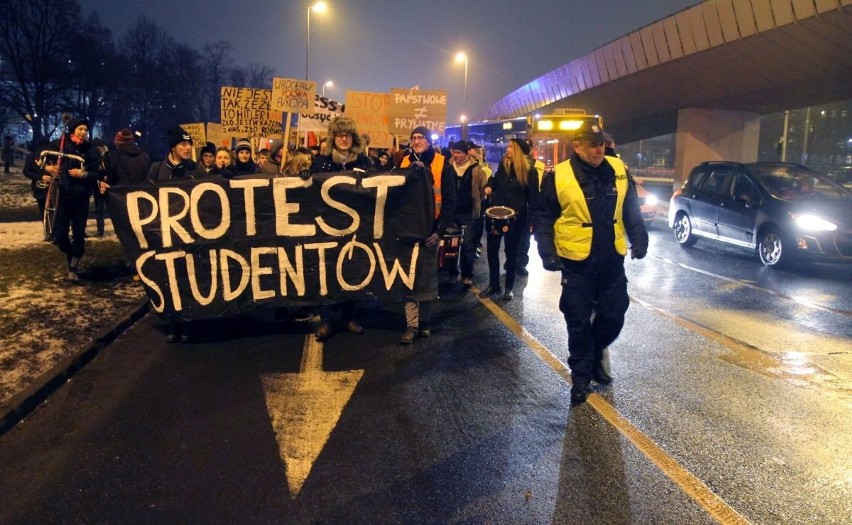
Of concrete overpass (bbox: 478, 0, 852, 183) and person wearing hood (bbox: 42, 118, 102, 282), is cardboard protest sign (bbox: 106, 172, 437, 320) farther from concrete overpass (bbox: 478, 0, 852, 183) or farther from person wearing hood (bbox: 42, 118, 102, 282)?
concrete overpass (bbox: 478, 0, 852, 183)

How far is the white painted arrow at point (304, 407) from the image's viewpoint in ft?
13.9

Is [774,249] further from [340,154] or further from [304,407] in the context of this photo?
[304,407]

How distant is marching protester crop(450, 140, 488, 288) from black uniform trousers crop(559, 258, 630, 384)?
4.08m

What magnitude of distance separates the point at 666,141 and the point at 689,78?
80.2 meters

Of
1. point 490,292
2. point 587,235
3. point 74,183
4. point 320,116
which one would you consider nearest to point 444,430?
point 587,235

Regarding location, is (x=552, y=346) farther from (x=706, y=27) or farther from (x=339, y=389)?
(x=706, y=27)

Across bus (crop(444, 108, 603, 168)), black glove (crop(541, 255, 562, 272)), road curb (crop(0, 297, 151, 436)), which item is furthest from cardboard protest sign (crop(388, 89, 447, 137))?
black glove (crop(541, 255, 562, 272))

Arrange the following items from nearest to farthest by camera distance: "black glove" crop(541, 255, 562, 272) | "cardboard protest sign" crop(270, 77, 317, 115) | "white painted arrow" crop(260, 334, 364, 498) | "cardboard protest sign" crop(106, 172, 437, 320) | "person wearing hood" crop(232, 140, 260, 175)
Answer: "white painted arrow" crop(260, 334, 364, 498) → "black glove" crop(541, 255, 562, 272) → "cardboard protest sign" crop(106, 172, 437, 320) → "person wearing hood" crop(232, 140, 260, 175) → "cardboard protest sign" crop(270, 77, 317, 115)

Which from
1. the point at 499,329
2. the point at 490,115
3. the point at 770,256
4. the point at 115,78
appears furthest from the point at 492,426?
the point at 490,115

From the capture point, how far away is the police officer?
5.11 metres

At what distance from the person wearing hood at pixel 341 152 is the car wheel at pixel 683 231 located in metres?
9.36

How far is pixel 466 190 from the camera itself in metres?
9.25

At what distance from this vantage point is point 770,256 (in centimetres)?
1160

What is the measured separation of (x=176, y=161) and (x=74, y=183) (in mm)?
1864
